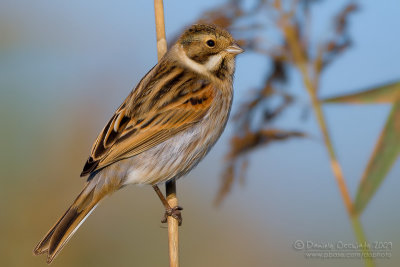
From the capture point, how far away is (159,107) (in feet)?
9.95

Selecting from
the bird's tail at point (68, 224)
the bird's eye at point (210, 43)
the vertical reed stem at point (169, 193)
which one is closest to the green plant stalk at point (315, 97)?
the vertical reed stem at point (169, 193)

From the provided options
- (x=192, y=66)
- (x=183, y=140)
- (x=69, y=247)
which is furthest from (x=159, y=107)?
(x=69, y=247)

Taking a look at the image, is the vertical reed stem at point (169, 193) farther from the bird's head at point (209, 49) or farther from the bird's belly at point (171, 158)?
the bird's head at point (209, 49)

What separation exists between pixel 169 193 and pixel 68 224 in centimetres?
58

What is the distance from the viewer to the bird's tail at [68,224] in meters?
2.69

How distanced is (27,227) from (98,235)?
48 cm

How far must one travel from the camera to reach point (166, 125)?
9.98 feet

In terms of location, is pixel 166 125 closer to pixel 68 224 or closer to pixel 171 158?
pixel 171 158

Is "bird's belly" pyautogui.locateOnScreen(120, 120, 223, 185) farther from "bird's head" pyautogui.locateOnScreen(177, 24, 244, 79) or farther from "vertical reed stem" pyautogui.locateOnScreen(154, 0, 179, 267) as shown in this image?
"bird's head" pyautogui.locateOnScreen(177, 24, 244, 79)

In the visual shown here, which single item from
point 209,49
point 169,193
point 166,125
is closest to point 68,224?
point 169,193

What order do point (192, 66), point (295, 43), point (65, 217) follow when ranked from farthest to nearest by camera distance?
point (192, 66) → point (65, 217) → point (295, 43)

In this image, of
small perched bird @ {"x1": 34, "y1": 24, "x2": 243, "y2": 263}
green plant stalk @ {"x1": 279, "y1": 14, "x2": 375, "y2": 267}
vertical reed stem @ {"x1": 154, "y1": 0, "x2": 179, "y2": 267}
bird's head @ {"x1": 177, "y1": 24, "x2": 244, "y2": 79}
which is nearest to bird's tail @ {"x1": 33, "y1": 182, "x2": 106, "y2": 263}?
small perched bird @ {"x1": 34, "y1": 24, "x2": 243, "y2": 263}

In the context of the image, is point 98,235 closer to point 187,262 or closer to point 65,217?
point 187,262

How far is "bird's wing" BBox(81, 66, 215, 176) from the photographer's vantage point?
2893mm
